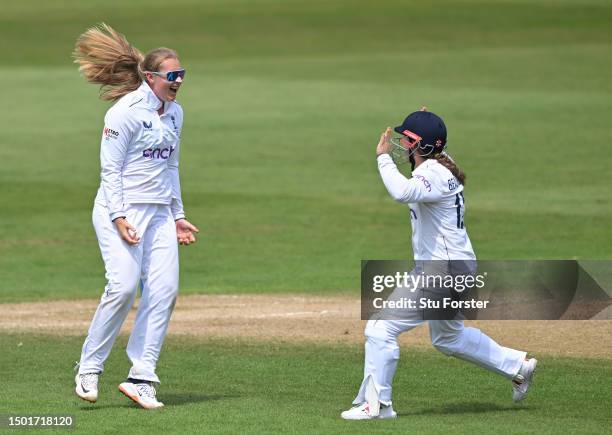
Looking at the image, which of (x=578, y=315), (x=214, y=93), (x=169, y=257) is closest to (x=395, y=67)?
(x=214, y=93)

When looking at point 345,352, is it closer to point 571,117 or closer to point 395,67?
point 571,117

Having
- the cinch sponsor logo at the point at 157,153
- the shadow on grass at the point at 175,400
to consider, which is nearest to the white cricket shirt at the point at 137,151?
the cinch sponsor logo at the point at 157,153

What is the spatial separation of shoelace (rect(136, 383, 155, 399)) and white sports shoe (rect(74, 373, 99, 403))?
32 centimetres

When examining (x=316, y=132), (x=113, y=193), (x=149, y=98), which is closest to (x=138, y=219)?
(x=113, y=193)

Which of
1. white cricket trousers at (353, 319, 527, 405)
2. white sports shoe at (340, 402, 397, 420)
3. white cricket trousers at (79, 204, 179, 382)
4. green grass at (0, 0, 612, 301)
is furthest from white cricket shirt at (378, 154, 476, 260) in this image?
green grass at (0, 0, 612, 301)

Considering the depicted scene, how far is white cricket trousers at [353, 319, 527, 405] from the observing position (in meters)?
9.62

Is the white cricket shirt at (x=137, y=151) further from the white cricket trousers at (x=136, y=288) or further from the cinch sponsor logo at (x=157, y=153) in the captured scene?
the white cricket trousers at (x=136, y=288)

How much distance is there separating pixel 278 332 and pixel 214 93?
2833 centimetres

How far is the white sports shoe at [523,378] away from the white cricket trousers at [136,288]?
262 centimetres

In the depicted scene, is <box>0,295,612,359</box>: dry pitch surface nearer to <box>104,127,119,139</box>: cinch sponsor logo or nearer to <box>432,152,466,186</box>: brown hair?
<box>432,152,466,186</box>: brown hair

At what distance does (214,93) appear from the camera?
41781 millimetres

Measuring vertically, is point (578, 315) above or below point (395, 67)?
below

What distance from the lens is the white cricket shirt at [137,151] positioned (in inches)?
392

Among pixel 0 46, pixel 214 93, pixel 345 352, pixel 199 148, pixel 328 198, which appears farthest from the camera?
pixel 0 46
